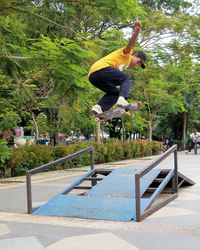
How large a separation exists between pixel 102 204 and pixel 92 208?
0.22m

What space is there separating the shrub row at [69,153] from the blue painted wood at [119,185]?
617cm

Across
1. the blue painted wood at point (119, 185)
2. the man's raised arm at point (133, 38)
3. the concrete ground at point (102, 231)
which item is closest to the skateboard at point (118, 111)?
the man's raised arm at point (133, 38)

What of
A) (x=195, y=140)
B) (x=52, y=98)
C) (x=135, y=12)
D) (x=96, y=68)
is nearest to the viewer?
(x=96, y=68)

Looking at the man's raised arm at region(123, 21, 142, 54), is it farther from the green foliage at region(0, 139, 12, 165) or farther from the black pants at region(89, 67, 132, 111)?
the green foliage at region(0, 139, 12, 165)

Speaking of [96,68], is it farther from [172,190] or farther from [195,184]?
[195,184]

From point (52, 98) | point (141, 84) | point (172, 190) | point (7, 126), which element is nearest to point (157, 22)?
point (141, 84)

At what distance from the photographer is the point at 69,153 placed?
1886cm

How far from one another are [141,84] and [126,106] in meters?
15.6

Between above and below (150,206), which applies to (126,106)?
above

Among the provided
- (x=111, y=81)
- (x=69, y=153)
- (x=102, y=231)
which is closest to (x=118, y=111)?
(x=111, y=81)

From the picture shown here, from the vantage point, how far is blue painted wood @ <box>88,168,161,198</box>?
8.36 m

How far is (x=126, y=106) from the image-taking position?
6.11 meters

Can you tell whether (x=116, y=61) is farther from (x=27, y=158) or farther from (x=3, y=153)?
(x=27, y=158)

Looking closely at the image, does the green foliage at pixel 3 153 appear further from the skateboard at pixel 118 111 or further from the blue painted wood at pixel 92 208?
the skateboard at pixel 118 111
